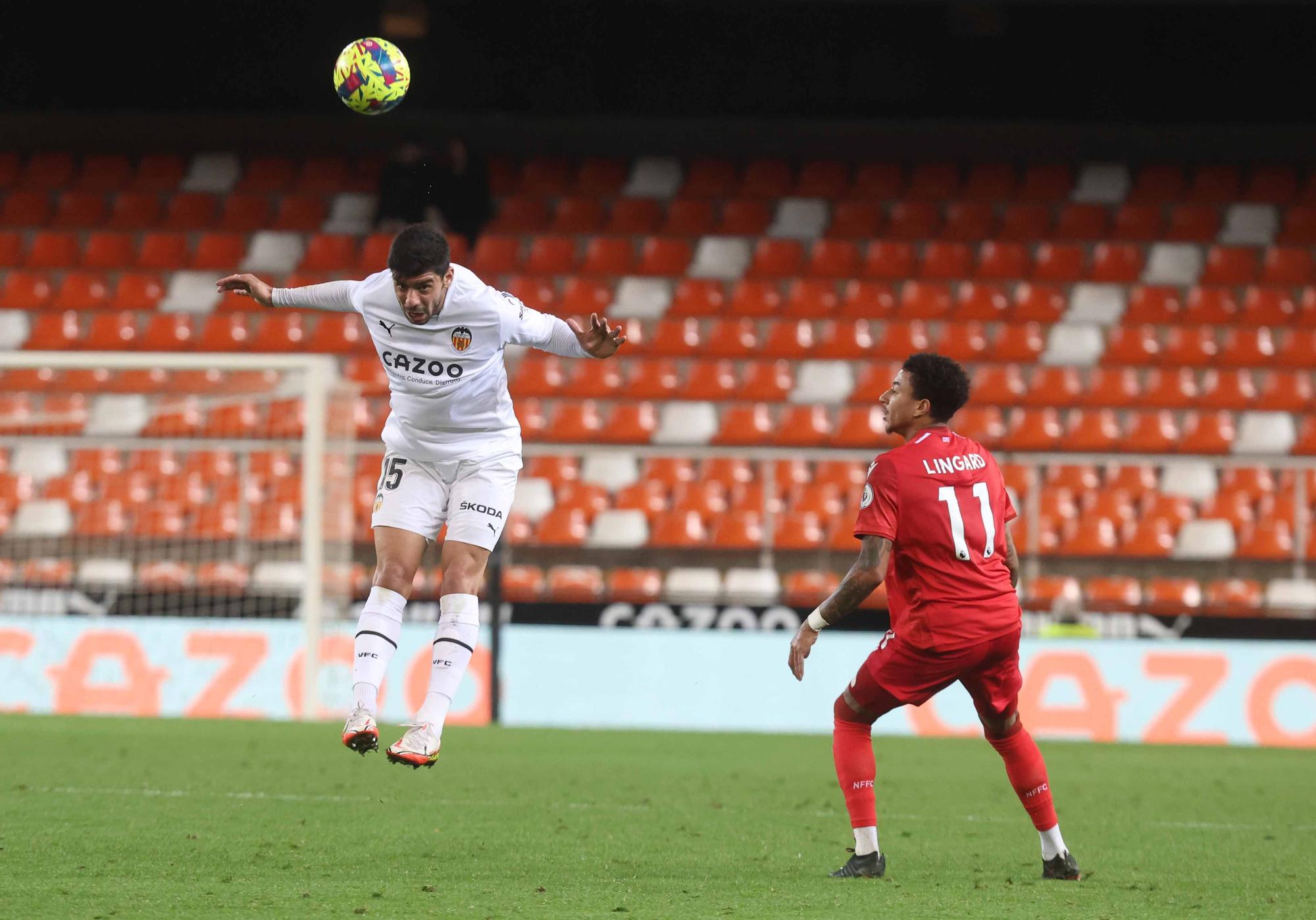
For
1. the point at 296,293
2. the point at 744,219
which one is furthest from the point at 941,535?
the point at 744,219

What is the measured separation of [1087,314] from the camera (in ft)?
55.5

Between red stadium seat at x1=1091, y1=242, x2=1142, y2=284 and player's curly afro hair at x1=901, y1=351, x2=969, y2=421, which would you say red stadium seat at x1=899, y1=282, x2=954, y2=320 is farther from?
player's curly afro hair at x1=901, y1=351, x2=969, y2=421

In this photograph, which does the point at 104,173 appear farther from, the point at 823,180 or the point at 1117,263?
the point at 1117,263

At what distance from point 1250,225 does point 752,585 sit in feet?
26.5

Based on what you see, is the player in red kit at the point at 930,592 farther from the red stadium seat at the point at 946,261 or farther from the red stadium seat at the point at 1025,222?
the red stadium seat at the point at 1025,222

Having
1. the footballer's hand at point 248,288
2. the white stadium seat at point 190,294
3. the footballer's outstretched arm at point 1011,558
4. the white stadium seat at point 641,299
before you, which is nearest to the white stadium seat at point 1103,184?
the white stadium seat at point 641,299

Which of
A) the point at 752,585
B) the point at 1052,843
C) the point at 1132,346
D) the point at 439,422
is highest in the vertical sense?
the point at 1132,346

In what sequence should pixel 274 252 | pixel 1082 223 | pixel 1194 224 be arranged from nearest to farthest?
1. pixel 274 252
2. pixel 1194 224
3. pixel 1082 223

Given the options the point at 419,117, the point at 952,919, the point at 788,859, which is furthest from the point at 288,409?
the point at 952,919

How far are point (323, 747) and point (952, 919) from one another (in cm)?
Answer: 586

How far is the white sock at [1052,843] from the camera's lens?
229 inches

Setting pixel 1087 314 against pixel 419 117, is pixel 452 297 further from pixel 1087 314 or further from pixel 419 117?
pixel 419 117

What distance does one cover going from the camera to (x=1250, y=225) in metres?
17.9

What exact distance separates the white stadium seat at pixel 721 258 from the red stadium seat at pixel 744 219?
15 cm
